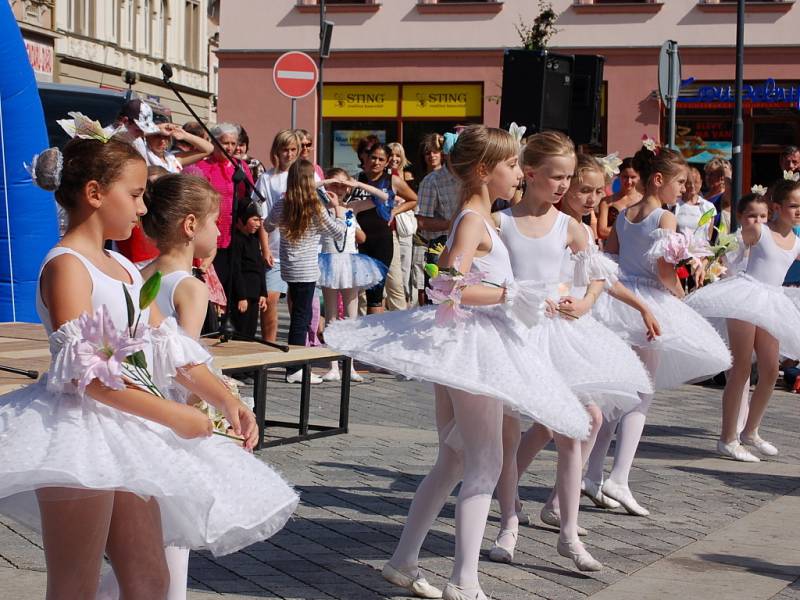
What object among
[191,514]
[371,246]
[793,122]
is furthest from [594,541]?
[793,122]

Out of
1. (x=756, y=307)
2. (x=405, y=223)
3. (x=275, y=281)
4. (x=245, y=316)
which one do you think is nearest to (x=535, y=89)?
(x=405, y=223)

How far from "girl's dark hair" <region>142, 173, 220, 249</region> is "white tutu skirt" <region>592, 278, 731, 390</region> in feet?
11.1

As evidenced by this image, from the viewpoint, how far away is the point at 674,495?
7.86m

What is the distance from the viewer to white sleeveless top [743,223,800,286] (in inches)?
373

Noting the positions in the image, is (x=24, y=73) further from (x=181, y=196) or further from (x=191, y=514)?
(x=191, y=514)

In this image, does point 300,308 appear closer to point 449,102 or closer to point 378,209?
point 378,209

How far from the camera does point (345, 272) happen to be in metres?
12.4

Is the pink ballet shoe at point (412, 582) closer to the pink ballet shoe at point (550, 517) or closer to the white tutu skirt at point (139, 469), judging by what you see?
the pink ballet shoe at point (550, 517)

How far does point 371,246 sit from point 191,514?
941cm

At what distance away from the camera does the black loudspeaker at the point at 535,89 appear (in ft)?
47.0

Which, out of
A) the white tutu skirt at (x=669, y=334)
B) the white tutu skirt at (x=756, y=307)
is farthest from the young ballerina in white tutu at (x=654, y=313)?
the white tutu skirt at (x=756, y=307)

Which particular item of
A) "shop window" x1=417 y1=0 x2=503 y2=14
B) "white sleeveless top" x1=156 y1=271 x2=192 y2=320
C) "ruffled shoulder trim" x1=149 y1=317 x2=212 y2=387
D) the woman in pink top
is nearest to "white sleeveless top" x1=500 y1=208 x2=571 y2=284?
"white sleeveless top" x1=156 y1=271 x2=192 y2=320

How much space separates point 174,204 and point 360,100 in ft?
84.9

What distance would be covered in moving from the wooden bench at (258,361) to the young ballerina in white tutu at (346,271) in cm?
239
